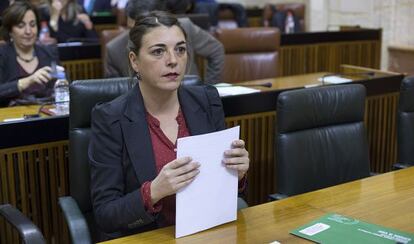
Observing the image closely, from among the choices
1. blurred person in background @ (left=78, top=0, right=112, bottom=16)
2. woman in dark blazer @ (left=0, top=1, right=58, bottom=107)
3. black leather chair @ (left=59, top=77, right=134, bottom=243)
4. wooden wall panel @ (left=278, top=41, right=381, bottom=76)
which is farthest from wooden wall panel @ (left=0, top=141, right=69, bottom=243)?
blurred person in background @ (left=78, top=0, right=112, bottom=16)

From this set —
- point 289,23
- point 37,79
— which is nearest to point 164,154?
point 37,79

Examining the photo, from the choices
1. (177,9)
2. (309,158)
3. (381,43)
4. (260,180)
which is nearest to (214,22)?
(381,43)

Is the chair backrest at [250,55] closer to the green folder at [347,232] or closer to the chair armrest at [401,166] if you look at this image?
the chair armrest at [401,166]

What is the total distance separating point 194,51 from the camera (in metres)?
3.93

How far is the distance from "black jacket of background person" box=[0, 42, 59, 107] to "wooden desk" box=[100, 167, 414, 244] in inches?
68.3

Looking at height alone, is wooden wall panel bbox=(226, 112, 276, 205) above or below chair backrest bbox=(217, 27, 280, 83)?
below

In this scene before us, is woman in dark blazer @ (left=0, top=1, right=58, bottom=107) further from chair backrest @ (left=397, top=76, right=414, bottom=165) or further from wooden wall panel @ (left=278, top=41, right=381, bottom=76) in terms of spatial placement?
wooden wall panel @ (left=278, top=41, right=381, bottom=76)

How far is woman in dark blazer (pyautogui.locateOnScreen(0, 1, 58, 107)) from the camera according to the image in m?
3.31

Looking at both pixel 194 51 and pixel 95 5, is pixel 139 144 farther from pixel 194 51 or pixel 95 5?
pixel 95 5

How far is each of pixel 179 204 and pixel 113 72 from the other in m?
2.34

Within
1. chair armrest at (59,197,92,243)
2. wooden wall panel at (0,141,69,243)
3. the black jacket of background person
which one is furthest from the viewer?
the black jacket of background person

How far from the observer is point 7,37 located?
3.42 m

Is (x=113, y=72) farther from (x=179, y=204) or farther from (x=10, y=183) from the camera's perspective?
(x=179, y=204)

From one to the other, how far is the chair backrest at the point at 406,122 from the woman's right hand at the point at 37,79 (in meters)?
1.76
